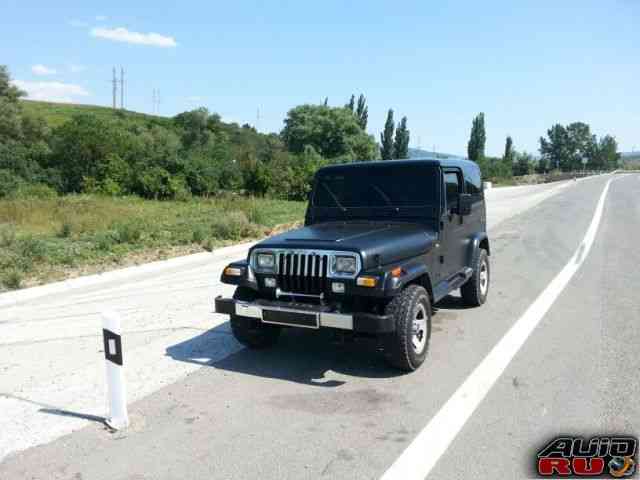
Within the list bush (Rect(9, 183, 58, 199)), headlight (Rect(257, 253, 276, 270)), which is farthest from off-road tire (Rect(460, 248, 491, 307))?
bush (Rect(9, 183, 58, 199))

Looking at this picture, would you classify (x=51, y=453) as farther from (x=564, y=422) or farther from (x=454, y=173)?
(x=454, y=173)

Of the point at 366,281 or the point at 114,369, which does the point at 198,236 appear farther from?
the point at 114,369

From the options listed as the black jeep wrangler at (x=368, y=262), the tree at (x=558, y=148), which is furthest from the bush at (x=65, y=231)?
the tree at (x=558, y=148)

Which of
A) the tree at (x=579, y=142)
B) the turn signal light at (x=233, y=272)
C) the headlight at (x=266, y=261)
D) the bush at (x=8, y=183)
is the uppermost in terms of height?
the tree at (x=579, y=142)

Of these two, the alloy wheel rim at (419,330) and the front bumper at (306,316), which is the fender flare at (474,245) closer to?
the alloy wheel rim at (419,330)

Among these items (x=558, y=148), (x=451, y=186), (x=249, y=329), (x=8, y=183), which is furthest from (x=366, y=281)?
(x=558, y=148)

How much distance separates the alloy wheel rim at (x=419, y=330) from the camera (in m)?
4.91

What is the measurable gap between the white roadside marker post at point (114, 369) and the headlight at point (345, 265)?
1.87 meters

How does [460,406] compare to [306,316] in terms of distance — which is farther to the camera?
[306,316]

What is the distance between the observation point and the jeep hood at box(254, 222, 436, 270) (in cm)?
477

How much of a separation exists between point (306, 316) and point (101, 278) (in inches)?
248

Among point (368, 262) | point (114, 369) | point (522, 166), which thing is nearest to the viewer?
point (114, 369)

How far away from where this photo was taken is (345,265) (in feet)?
15.5

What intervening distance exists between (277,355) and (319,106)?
65.9 m
